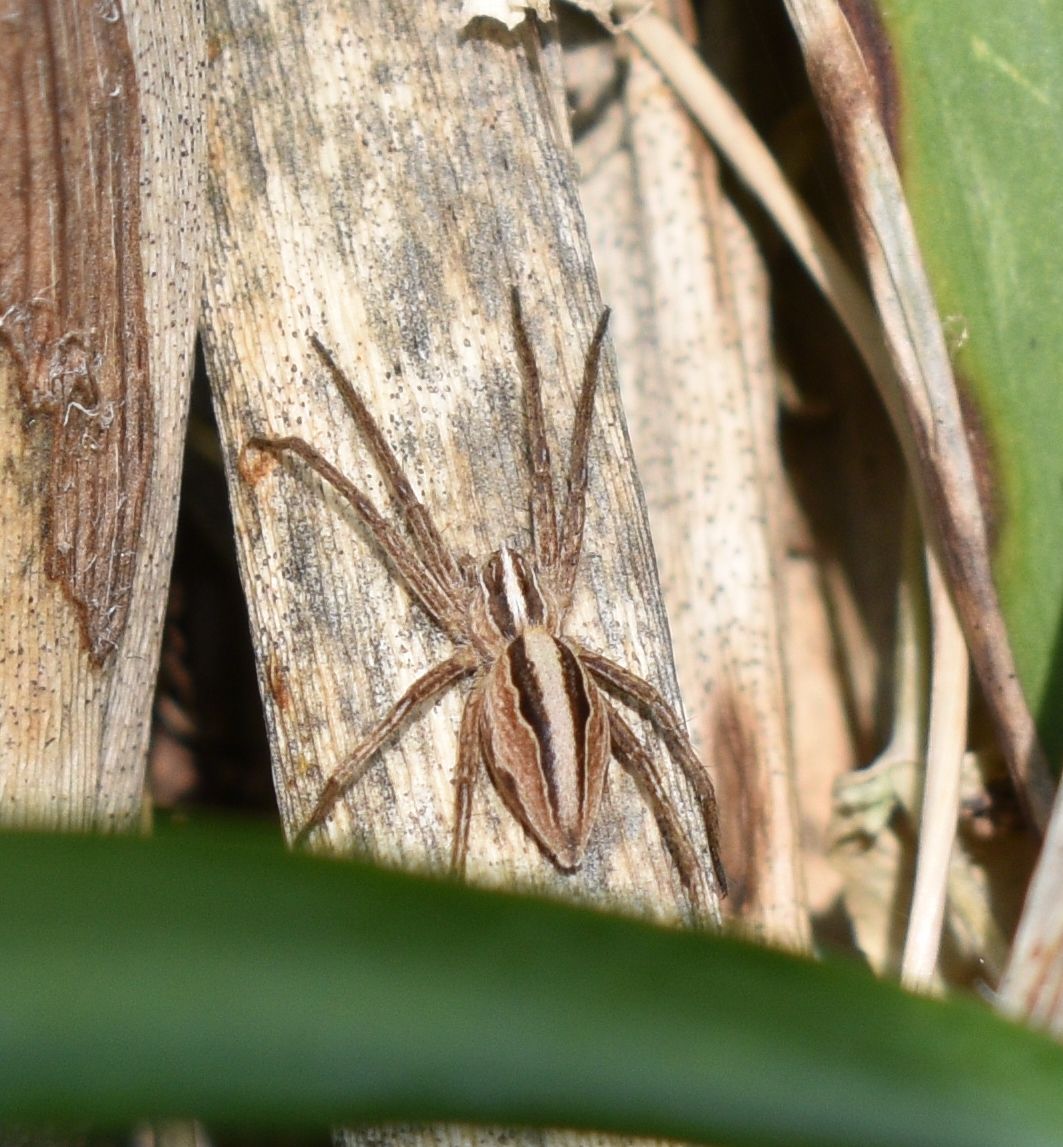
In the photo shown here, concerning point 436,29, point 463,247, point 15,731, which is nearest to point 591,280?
point 463,247

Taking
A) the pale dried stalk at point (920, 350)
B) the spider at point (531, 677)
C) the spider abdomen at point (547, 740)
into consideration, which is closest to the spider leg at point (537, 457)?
the spider at point (531, 677)

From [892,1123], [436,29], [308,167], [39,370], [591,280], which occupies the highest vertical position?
[436,29]

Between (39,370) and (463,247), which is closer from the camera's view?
(39,370)

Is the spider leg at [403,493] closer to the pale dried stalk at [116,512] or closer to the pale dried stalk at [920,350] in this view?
the pale dried stalk at [116,512]

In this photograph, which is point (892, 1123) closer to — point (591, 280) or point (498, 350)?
point (498, 350)

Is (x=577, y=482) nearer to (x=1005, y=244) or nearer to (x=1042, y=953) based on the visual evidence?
(x=1005, y=244)

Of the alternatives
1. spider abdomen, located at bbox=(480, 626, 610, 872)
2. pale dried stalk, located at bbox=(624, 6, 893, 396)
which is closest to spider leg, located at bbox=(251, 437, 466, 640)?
spider abdomen, located at bbox=(480, 626, 610, 872)
